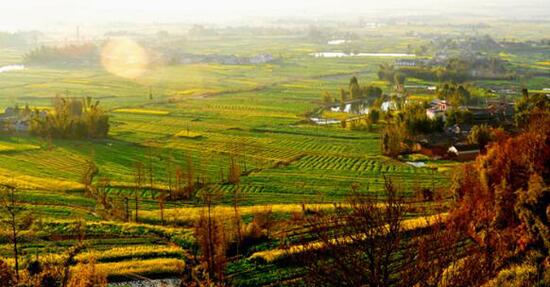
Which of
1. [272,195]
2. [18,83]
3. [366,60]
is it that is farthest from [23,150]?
[366,60]

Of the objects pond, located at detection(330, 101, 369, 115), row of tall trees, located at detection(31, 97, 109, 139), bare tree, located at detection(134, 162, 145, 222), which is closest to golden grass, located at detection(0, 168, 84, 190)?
bare tree, located at detection(134, 162, 145, 222)

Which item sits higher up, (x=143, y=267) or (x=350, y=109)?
(x=350, y=109)

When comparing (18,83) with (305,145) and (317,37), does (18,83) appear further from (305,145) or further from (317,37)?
(317,37)

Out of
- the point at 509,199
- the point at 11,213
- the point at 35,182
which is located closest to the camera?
the point at 509,199

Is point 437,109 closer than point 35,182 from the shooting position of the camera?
No

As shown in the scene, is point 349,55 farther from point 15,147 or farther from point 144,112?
point 15,147

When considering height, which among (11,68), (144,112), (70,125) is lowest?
(144,112)

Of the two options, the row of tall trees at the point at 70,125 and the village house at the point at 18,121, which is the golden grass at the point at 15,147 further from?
the village house at the point at 18,121

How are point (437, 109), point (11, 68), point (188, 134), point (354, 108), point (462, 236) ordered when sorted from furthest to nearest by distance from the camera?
point (11, 68) < point (354, 108) < point (437, 109) < point (188, 134) < point (462, 236)

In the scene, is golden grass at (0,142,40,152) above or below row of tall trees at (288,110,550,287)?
below

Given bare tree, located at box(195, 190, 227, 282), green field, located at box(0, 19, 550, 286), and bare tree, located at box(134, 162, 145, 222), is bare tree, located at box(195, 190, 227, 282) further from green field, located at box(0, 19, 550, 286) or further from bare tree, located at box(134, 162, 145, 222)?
bare tree, located at box(134, 162, 145, 222)

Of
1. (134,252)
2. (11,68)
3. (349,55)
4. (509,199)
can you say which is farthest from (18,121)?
(349,55)
